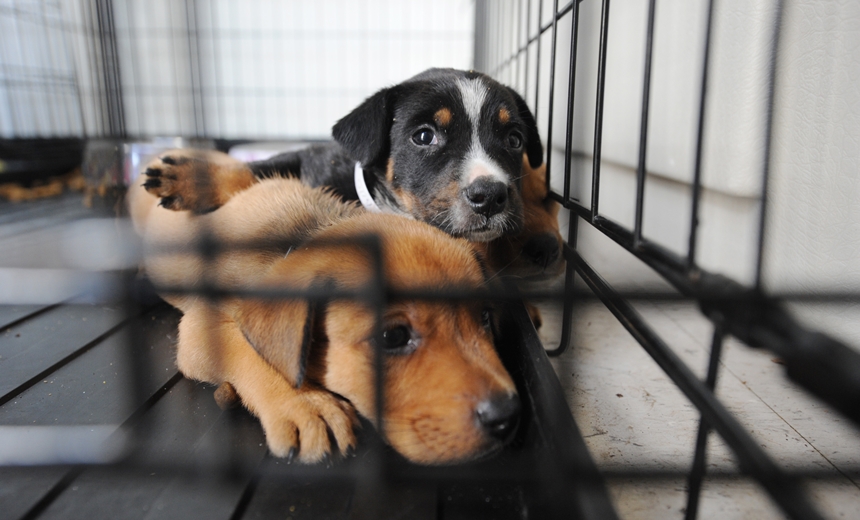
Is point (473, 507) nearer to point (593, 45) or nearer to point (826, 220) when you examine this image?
point (826, 220)

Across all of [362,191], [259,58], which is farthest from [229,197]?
[259,58]

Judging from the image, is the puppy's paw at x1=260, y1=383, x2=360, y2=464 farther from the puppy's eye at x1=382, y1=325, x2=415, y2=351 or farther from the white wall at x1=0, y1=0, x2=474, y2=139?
the white wall at x1=0, y1=0, x2=474, y2=139

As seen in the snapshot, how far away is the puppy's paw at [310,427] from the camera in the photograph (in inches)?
45.8

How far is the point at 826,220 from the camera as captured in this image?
4.72 feet

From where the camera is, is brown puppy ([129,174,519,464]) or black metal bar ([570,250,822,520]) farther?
brown puppy ([129,174,519,464])

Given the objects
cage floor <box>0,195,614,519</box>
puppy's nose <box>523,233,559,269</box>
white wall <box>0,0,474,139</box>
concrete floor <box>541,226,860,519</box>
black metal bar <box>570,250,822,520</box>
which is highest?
white wall <box>0,0,474,139</box>

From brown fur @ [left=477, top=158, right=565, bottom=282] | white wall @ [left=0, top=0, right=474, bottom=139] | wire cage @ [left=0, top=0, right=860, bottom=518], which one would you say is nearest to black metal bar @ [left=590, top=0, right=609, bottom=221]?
wire cage @ [left=0, top=0, right=860, bottom=518]

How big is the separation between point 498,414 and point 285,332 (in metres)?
0.44

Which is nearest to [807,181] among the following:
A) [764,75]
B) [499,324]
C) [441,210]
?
[764,75]

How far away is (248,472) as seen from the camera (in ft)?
3.77

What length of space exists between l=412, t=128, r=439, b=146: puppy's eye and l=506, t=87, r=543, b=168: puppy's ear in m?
0.38

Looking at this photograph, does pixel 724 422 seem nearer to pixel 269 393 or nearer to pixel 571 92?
pixel 269 393

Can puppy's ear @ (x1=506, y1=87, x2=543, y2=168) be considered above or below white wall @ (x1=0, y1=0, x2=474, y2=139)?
below

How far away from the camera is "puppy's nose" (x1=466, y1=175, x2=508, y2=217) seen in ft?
6.06
